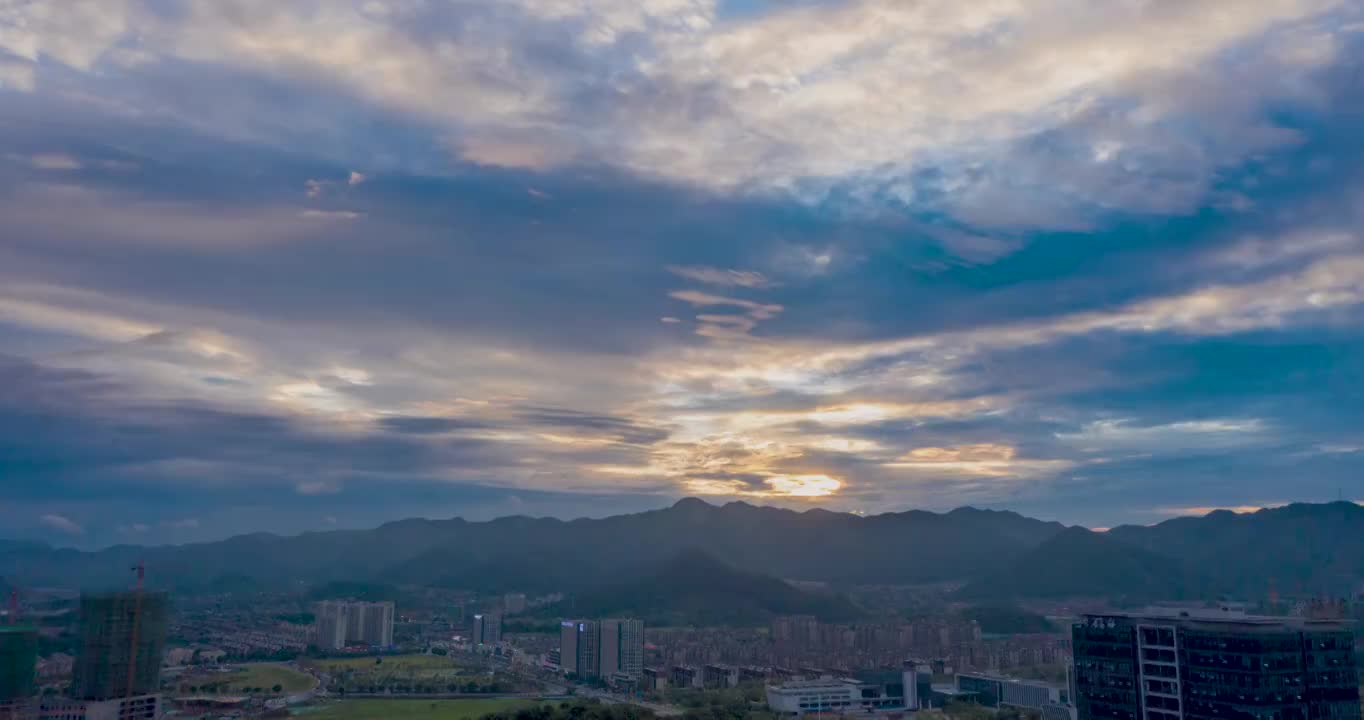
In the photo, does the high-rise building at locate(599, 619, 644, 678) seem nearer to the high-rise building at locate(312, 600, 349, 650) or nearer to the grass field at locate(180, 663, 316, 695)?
the grass field at locate(180, 663, 316, 695)

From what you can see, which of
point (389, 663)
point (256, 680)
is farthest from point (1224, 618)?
point (389, 663)

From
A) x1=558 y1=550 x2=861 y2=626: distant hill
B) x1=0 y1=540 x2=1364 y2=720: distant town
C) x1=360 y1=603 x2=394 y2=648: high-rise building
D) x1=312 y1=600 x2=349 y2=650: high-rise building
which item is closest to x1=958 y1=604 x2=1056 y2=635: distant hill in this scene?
x1=0 y1=540 x2=1364 y2=720: distant town

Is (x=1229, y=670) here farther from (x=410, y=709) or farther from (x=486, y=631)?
(x=486, y=631)

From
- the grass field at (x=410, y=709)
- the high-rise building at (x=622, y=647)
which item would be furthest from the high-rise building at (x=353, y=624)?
the grass field at (x=410, y=709)

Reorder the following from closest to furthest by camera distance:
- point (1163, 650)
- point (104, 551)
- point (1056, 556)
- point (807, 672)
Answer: point (1163, 650)
point (807, 672)
point (1056, 556)
point (104, 551)

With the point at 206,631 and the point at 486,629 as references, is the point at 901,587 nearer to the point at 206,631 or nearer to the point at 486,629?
the point at 486,629

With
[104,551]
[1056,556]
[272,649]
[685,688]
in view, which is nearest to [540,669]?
[685,688]

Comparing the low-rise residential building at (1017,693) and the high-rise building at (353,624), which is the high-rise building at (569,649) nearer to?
the high-rise building at (353,624)
